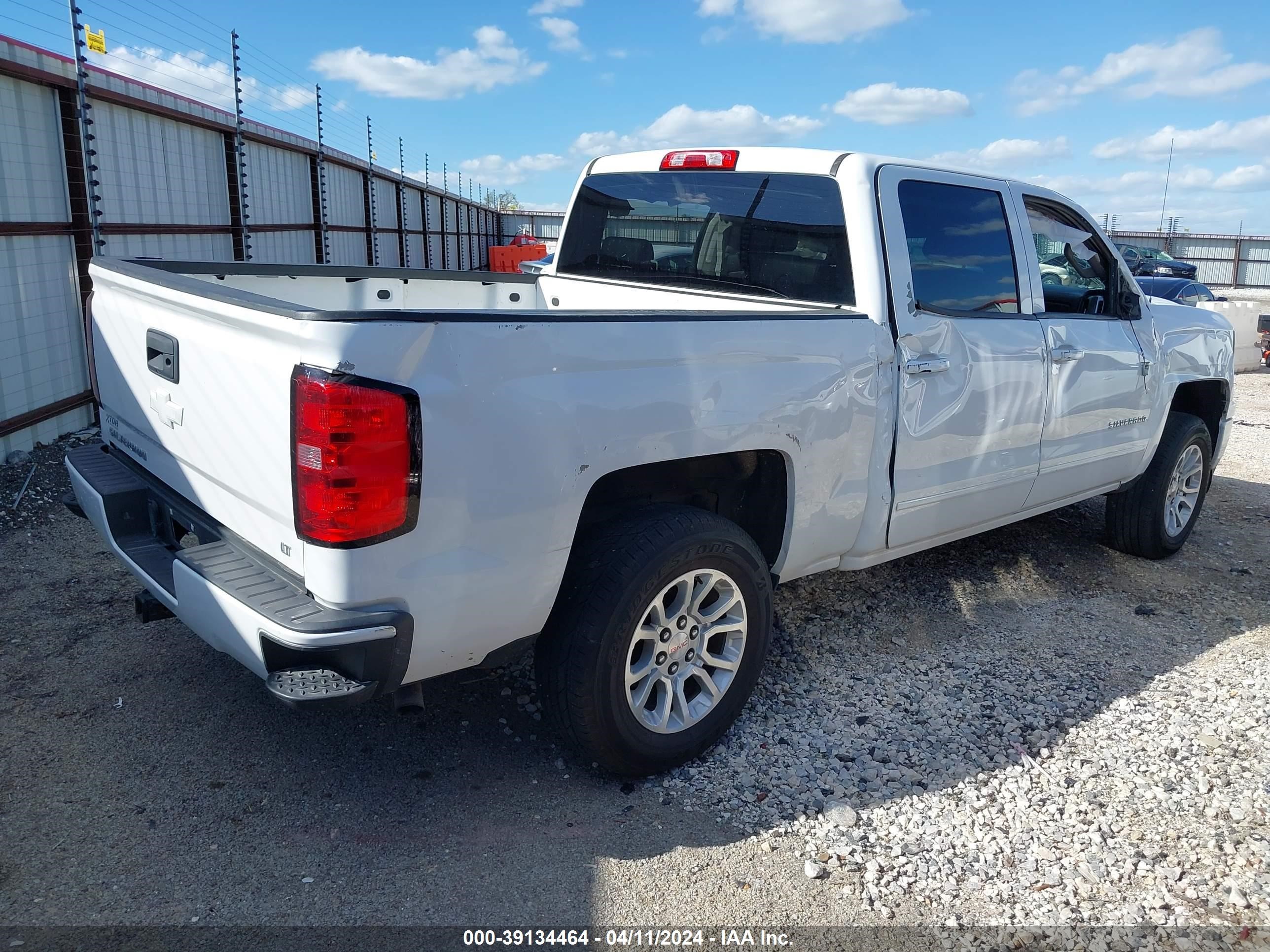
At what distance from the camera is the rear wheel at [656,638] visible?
9.50 feet

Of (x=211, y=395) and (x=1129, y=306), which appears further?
Answer: (x=1129, y=306)

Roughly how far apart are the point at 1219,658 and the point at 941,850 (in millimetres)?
2232

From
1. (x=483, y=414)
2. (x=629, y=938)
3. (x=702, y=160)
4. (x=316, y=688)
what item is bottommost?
(x=629, y=938)

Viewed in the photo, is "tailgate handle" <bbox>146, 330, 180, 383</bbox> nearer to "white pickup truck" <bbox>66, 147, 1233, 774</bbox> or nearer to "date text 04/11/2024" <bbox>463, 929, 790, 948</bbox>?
"white pickup truck" <bbox>66, 147, 1233, 774</bbox>

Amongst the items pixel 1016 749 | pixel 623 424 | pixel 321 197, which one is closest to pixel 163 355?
pixel 623 424

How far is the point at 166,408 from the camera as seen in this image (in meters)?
→ 3.12

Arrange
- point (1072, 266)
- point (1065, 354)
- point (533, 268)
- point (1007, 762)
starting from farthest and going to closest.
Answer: point (533, 268) < point (1072, 266) < point (1065, 354) < point (1007, 762)

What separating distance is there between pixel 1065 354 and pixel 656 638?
2.54 m

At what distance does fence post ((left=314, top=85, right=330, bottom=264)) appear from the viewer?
1334 centimetres

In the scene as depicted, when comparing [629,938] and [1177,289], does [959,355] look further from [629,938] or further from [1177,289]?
[1177,289]

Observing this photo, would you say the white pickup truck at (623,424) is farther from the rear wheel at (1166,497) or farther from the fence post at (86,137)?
the fence post at (86,137)

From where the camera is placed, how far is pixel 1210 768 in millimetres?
3369

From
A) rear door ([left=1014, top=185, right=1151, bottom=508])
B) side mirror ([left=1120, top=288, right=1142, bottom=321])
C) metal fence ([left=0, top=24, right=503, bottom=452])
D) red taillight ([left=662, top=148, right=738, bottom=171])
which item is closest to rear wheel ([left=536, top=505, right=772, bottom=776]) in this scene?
red taillight ([left=662, top=148, right=738, bottom=171])

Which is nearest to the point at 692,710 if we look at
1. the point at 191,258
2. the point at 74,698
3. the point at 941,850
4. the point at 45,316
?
the point at 941,850
